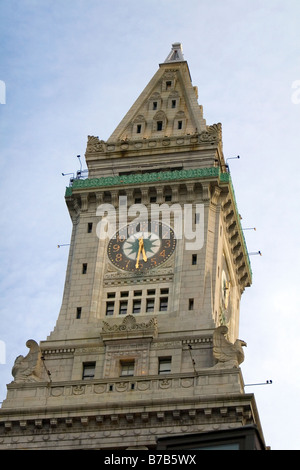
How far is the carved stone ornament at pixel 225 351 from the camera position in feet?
280

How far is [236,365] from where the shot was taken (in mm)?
85312

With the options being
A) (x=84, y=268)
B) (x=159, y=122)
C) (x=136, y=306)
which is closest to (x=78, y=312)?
(x=84, y=268)

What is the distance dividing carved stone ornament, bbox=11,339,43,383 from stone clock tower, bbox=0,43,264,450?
100mm

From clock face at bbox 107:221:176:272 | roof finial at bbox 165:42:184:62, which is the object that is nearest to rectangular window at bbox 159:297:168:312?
clock face at bbox 107:221:176:272

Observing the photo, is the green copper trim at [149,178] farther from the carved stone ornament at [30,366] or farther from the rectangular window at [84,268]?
the carved stone ornament at [30,366]

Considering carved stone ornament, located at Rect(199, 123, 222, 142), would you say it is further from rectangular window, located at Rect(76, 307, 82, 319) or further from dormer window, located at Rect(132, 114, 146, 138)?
rectangular window, located at Rect(76, 307, 82, 319)

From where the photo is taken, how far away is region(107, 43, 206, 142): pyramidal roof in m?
104

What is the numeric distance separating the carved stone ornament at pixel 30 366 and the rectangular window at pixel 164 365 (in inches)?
331

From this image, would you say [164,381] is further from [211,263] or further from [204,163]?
[204,163]

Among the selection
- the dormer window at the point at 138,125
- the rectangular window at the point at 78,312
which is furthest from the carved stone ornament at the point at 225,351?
the dormer window at the point at 138,125

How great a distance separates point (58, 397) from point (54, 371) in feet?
14.3

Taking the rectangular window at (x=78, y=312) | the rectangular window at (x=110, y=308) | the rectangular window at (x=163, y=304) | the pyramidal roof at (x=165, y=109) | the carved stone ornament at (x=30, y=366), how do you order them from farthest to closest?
the pyramidal roof at (x=165, y=109) < the rectangular window at (x=110, y=308) < the rectangular window at (x=78, y=312) < the rectangular window at (x=163, y=304) < the carved stone ornament at (x=30, y=366)

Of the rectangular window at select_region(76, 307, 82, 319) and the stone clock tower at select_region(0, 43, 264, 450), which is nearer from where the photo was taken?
the stone clock tower at select_region(0, 43, 264, 450)

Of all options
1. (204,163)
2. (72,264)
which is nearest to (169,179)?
(204,163)
